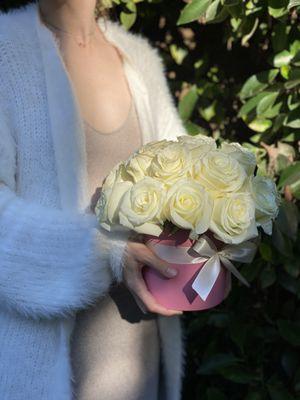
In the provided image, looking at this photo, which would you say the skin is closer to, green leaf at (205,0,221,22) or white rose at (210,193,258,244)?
white rose at (210,193,258,244)

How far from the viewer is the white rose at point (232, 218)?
100 cm

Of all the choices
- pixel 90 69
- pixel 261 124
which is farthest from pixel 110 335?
pixel 261 124

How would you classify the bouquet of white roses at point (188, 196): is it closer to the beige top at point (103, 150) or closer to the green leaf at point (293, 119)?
the beige top at point (103, 150)

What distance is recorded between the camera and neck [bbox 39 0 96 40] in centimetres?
121

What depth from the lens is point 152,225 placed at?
101cm

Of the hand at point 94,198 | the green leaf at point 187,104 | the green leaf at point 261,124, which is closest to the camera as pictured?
the hand at point 94,198

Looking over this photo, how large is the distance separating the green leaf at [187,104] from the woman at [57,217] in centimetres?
55

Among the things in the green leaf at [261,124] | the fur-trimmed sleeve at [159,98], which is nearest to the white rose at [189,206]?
the fur-trimmed sleeve at [159,98]

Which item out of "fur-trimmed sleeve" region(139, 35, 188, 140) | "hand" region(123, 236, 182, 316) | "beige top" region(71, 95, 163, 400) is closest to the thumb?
"hand" region(123, 236, 182, 316)

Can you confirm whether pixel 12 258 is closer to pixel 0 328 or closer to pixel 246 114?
pixel 0 328

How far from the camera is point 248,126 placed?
5.86 feet

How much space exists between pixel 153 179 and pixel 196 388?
118cm

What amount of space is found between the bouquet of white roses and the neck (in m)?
0.35

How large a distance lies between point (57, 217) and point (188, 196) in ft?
0.91
